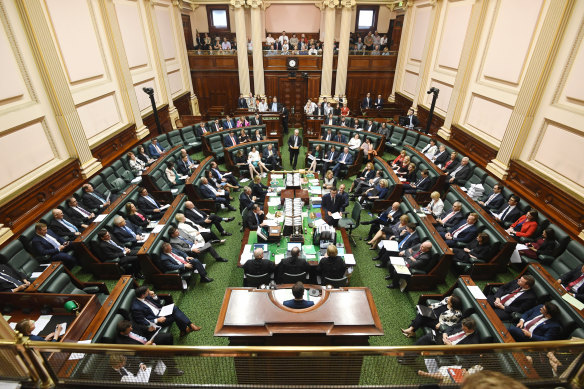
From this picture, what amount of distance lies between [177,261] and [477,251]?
5.56 m

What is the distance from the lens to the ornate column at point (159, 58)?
11.2m

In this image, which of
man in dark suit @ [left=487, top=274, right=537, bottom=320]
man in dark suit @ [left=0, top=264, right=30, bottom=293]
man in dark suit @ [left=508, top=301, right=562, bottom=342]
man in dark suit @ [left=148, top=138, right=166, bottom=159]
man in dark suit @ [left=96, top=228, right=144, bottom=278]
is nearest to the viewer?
man in dark suit @ [left=508, top=301, right=562, bottom=342]

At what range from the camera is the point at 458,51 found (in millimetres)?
9945

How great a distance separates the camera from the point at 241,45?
14.1m

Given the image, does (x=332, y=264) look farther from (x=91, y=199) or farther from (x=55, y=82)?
(x=55, y=82)

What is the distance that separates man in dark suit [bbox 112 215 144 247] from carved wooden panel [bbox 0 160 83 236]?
5.35 ft

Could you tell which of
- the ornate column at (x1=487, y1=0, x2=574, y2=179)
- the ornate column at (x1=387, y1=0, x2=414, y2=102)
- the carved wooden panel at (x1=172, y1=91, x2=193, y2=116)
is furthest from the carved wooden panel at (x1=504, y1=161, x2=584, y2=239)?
the carved wooden panel at (x1=172, y1=91, x2=193, y2=116)

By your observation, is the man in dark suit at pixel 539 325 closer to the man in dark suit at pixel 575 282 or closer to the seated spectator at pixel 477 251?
the man in dark suit at pixel 575 282

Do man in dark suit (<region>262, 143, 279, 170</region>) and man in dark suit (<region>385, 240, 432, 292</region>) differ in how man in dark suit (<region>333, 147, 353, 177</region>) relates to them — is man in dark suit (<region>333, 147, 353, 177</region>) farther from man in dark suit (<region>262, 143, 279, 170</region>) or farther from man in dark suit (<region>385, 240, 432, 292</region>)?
man in dark suit (<region>385, 240, 432, 292</region>)

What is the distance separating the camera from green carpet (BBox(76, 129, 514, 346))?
465 centimetres

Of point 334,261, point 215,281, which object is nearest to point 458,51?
point 334,261

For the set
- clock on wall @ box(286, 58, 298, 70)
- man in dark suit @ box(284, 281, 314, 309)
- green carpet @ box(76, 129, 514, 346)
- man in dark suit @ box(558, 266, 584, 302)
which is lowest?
green carpet @ box(76, 129, 514, 346)

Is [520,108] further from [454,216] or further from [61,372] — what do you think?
[61,372]

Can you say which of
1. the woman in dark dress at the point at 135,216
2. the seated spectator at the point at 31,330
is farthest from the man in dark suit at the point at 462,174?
the seated spectator at the point at 31,330
